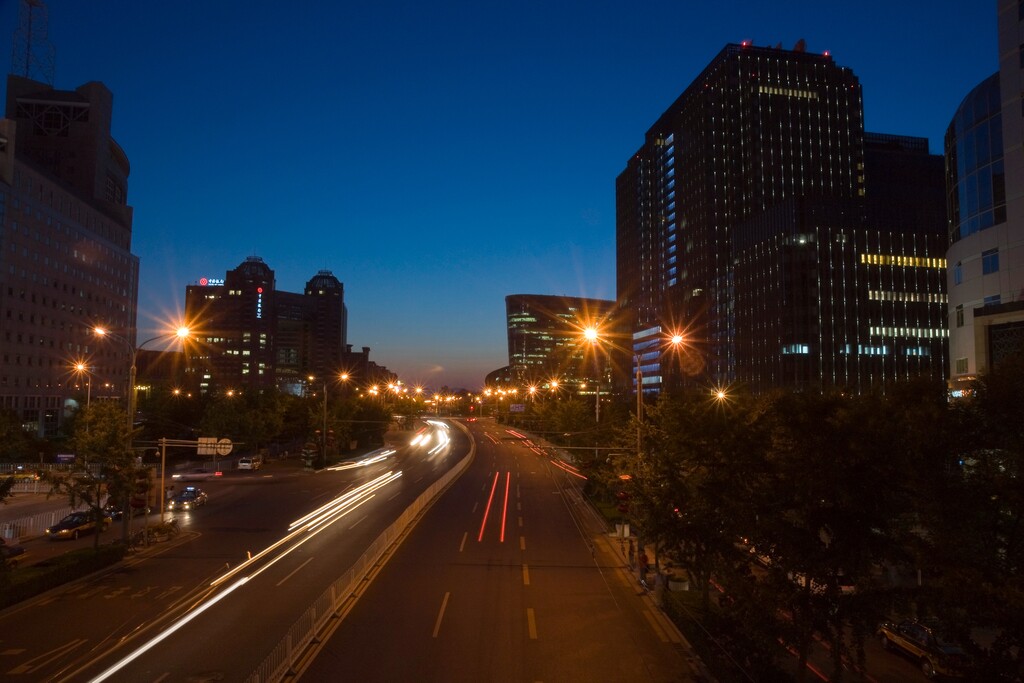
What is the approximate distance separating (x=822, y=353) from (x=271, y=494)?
322 ft

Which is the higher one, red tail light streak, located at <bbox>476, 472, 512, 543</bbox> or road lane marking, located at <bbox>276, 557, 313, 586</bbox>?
road lane marking, located at <bbox>276, 557, 313, 586</bbox>

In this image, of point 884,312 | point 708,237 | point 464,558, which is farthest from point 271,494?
point 708,237

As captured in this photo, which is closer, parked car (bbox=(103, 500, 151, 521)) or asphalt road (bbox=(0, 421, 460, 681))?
asphalt road (bbox=(0, 421, 460, 681))

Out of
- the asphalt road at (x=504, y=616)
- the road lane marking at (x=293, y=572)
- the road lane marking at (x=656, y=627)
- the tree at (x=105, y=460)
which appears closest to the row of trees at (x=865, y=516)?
the road lane marking at (x=656, y=627)

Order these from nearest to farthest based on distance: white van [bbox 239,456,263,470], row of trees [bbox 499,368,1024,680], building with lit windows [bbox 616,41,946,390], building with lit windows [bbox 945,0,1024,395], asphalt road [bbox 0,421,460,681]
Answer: row of trees [bbox 499,368,1024,680] < asphalt road [bbox 0,421,460,681] < building with lit windows [bbox 945,0,1024,395] < white van [bbox 239,456,263,470] < building with lit windows [bbox 616,41,946,390]

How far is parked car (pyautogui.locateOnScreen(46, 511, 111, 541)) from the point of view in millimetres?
31766

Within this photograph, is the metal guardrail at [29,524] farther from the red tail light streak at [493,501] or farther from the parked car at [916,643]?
the parked car at [916,643]

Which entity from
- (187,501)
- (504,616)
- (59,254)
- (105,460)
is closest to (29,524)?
(105,460)

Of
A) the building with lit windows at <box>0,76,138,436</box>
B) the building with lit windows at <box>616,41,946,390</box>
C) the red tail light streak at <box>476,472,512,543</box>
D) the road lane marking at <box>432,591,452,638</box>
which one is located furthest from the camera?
the building with lit windows at <box>616,41,946,390</box>

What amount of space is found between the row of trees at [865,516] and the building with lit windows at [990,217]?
20100 mm

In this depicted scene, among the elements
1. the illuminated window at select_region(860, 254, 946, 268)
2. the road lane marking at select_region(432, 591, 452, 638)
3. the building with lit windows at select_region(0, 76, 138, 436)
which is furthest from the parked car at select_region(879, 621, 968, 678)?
the illuminated window at select_region(860, 254, 946, 268)

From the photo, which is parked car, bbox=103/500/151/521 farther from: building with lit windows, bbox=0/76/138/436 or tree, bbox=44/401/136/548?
building with lit windows, bbox=0/76/138/436

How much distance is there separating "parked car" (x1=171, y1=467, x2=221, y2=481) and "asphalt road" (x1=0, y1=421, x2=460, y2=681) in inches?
608

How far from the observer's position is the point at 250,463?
62.6 m
